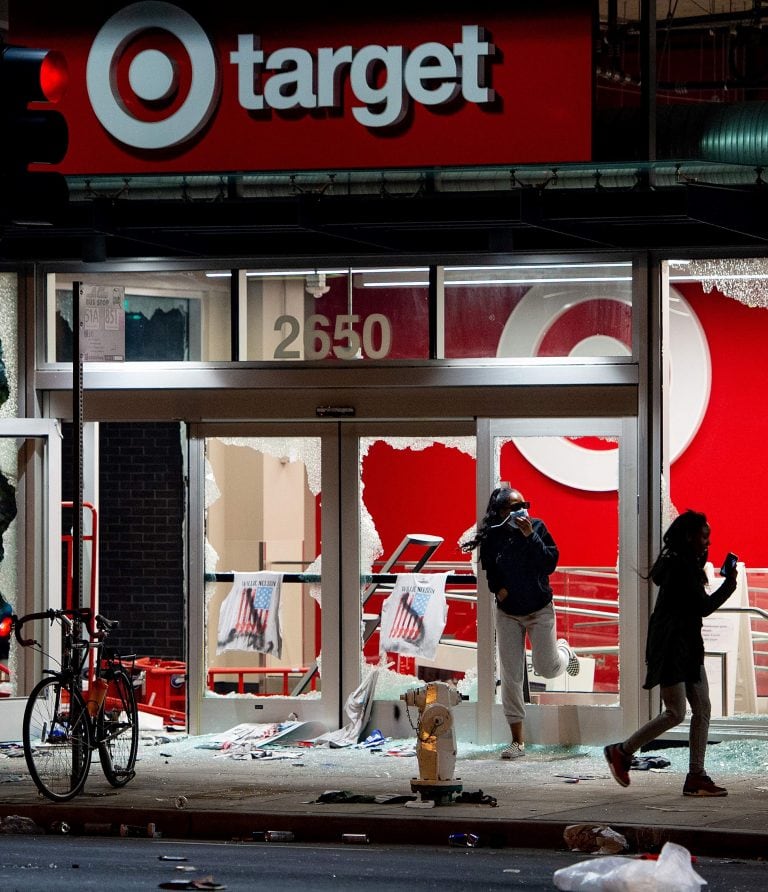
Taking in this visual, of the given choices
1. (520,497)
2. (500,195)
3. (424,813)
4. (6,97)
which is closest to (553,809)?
(424,813)

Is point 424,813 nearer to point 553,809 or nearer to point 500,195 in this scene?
point 553,809

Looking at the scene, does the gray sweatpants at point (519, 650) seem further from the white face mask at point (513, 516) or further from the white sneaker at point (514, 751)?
the white face mask at point (513, 516)

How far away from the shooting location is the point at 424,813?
10.4m

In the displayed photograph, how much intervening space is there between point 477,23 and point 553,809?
18.6 ft

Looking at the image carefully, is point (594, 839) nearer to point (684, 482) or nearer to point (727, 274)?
point (727, 274)

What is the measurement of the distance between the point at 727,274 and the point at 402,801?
17.3 ft

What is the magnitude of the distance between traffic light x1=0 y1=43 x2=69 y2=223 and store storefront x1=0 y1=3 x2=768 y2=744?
462 centimetres

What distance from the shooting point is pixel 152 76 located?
13367 millimetres

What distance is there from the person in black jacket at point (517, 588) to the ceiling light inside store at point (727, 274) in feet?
7.15

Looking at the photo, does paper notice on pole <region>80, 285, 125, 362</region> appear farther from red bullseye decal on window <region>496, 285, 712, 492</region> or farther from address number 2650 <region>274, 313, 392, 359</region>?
red bullseye decal on window <region>496, 285, 712, 492</region>

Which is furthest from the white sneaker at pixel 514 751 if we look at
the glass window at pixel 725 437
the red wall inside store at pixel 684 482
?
the glass window at pixel 725 437

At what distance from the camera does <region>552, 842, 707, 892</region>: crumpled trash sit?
8055mm

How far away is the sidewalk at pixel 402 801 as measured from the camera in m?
9.96

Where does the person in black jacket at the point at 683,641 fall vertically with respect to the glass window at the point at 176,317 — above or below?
below
